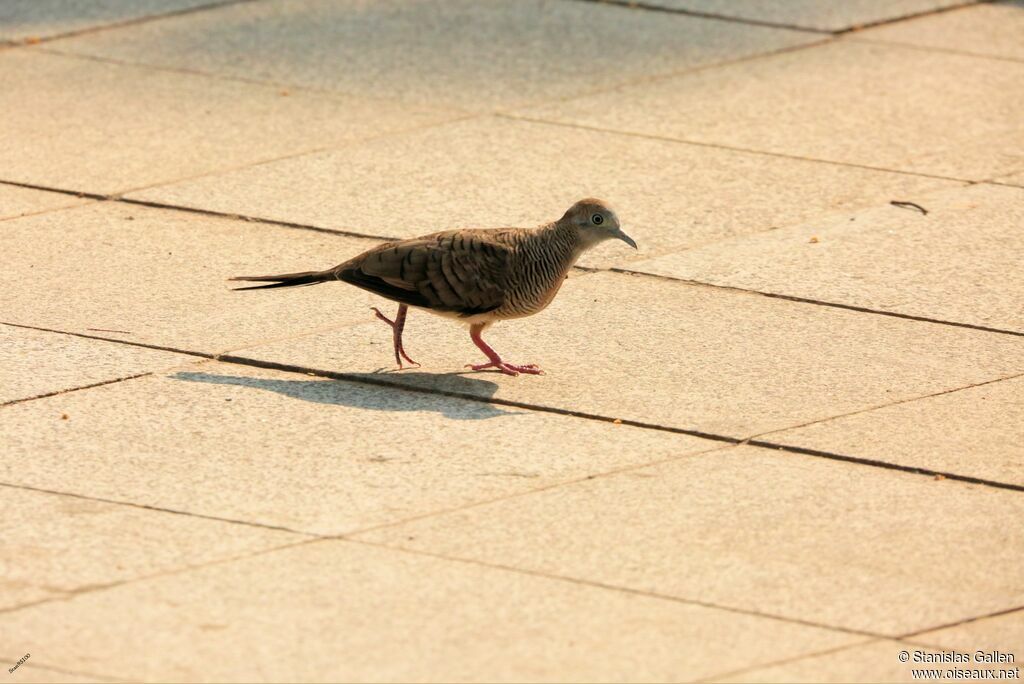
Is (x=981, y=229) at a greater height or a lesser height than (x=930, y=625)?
greater

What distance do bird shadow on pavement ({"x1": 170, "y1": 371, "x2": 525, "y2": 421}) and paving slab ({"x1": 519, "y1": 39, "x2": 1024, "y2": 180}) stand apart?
11.2 ft

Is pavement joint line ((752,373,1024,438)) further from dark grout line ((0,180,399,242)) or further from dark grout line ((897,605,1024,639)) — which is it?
dark grout line ((0,180,399,242))

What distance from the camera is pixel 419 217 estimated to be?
7984 mm

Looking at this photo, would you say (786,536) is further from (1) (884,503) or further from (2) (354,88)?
(2) (354,88)

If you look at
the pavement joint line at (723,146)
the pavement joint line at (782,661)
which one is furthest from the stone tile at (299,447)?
the pavement joint line at (723,146)

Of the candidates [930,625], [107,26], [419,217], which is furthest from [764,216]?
[107,26]

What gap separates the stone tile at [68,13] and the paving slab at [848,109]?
3.08 m

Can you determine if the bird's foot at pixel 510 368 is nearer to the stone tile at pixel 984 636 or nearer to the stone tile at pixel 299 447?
the stone tile at pixel 299 447

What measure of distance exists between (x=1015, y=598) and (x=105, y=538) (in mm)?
2759

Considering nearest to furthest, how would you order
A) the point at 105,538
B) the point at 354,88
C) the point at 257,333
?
1. the point at 105,538
2. the point at 257,333
3. the point at 354,88

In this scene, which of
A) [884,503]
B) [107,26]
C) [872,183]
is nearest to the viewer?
[884,503]

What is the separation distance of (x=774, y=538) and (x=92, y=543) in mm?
2118

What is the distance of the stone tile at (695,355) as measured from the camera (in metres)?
6.18

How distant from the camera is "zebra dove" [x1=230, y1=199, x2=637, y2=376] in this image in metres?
6.18
